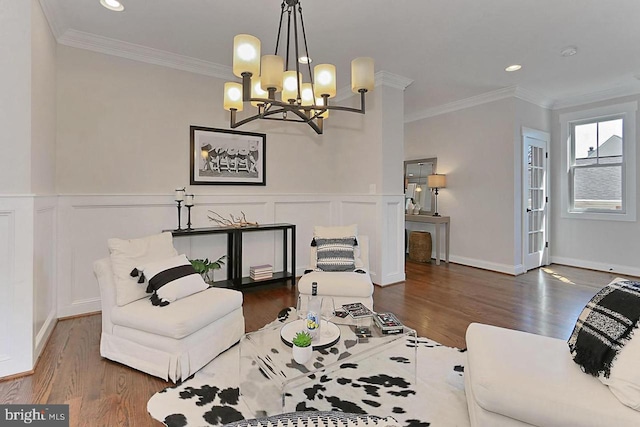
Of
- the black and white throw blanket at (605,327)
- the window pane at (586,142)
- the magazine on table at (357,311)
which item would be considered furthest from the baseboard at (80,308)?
the window pane at (586,142)

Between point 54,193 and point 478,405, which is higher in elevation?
point 54,193

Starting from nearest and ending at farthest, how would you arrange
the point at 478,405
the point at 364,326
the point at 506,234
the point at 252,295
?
the point at 478,405, the point at 364,326, the point at 252,295, the point at 506,234

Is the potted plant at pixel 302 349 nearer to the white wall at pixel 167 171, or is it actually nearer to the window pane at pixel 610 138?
the white wall at pixel 167 171

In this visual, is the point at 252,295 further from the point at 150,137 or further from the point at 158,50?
the point at 158,50

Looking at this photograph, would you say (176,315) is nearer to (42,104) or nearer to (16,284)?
(16,284)

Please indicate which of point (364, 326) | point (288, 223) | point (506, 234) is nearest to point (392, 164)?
point (288, 223)

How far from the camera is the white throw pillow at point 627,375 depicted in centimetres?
125

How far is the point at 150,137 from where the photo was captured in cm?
356

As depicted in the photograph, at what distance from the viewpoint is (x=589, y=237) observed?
5129mm

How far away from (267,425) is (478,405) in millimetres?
996

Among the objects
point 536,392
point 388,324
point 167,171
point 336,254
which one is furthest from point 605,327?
point 167,171

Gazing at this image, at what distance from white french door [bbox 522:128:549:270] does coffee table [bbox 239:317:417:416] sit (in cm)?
403

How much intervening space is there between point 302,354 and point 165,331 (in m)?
0.95

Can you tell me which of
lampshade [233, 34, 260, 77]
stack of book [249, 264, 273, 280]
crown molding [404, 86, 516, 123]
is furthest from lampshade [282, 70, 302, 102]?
crown molding [404, 86, 516, 123]
